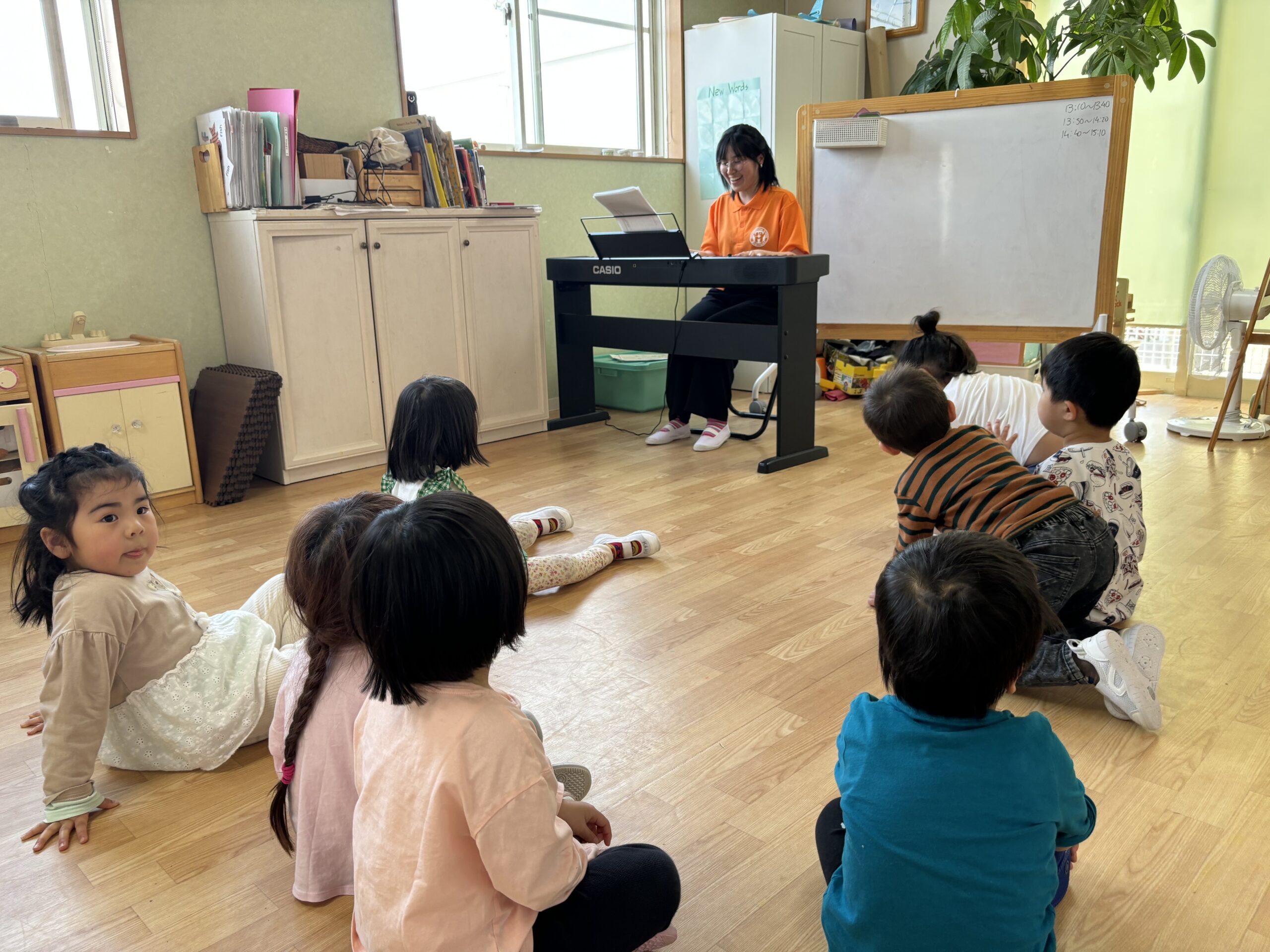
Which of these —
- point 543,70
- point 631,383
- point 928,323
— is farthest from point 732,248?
point 928,323

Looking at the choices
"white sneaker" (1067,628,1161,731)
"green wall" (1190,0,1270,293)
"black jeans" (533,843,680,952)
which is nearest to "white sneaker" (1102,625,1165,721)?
"white sneaker" (1067,628,1161,731)

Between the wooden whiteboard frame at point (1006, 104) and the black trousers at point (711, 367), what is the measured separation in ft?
1.84

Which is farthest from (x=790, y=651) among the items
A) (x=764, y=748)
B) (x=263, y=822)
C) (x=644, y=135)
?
(x=644, y=135)

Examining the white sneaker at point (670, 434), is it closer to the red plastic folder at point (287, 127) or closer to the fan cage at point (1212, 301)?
the red plastic folder at point (287, 127)

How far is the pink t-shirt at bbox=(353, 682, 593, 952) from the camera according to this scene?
85cm

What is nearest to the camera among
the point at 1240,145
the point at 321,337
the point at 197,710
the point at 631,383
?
the point at 197,710

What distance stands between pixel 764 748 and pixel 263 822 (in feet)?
2.69

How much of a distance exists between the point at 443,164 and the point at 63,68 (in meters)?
1.30

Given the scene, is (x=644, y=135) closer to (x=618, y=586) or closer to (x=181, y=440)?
(x=181, y=440)

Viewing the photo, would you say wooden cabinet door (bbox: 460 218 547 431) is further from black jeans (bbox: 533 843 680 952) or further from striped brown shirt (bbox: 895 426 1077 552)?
black jeans (bbox: 533 843 680 952)

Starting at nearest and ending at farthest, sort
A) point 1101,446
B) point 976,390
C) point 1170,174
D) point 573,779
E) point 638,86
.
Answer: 1. point 573,779
2. point 1101,446
3. point 976,390
4. point 1170,174
5. point 638,86

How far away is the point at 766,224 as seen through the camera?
380 centimetres

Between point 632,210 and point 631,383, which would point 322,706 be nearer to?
point 632,210

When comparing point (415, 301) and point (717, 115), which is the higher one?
point (717, 115)
